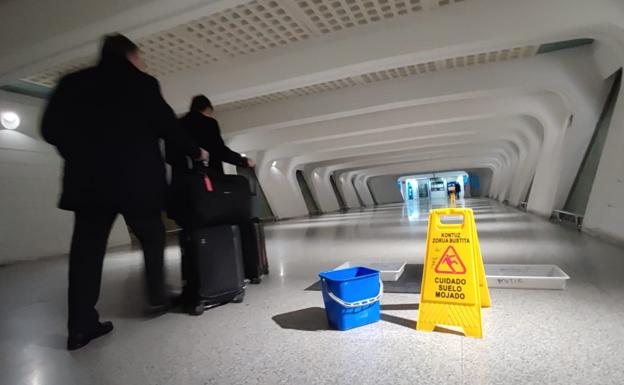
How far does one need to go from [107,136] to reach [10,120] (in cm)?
619

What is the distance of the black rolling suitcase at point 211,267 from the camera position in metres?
2.14

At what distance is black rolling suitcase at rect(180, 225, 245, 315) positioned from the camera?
214cm

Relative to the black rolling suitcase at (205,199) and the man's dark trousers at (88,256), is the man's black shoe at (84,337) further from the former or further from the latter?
the black rolling suitcase at (205,199)

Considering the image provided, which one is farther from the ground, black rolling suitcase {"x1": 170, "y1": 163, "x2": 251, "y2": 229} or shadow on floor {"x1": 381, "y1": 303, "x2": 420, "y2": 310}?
black rolling suitcase {"x1": 170, "y1": 163, "x2": 251, "y2": 229}

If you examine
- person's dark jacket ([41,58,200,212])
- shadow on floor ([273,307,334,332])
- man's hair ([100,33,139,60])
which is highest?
man's hair ([100,33,139,60])

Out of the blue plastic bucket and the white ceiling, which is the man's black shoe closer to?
the blue plastic bucket

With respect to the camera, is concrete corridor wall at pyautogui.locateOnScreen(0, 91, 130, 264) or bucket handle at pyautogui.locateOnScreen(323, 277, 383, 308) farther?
concrete corridor wall at pyautogui.locateOnScreen(0, 91, 130, 264)

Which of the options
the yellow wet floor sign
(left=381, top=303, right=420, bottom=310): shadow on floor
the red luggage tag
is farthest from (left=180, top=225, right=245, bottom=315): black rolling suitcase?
the yellow wet floor sign

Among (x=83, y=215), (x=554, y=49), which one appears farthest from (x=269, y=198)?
(x=83, y=215)

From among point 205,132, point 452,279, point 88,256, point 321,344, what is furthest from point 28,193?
point 452,279

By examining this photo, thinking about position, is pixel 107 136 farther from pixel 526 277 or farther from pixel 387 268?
pixel 526 277

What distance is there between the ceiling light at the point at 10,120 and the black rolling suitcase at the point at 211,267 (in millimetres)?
6011

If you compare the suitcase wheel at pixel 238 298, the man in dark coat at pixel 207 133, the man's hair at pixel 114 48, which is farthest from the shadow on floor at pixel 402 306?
the man's hair at pixel 114 48

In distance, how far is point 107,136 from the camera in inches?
68.1
